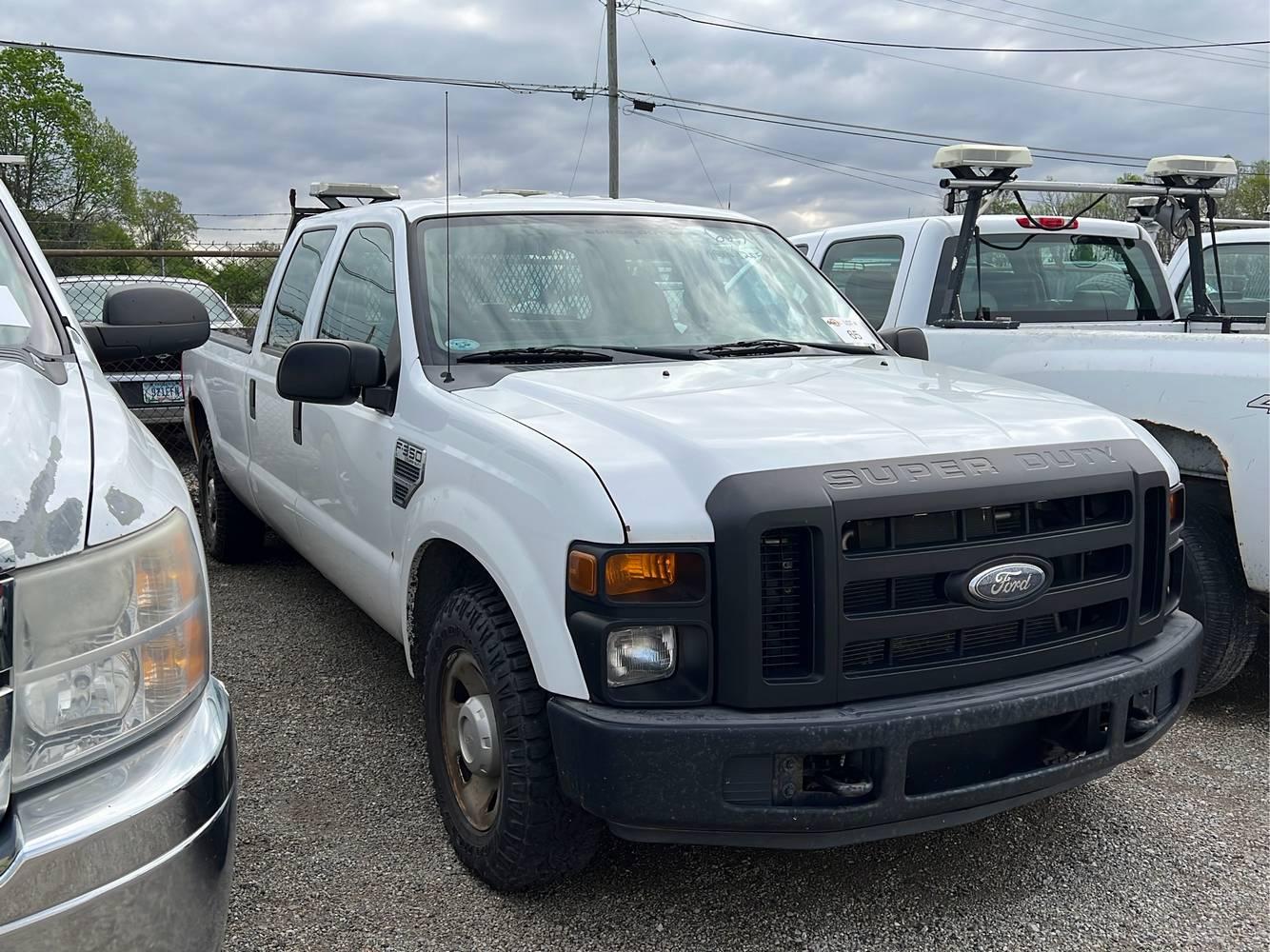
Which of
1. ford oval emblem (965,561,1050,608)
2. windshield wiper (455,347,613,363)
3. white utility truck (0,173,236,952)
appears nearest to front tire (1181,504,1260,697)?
ford oval emblem (965,561,1050,608)

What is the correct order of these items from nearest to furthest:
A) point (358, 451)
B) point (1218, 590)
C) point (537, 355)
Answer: point (537, 355), point (358, 451), point (1218, 590)

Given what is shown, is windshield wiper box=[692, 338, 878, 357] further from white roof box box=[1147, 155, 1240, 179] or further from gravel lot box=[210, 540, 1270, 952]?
white roof box box=[1147, 155, 1240, 179]

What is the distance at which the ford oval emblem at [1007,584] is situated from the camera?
246 centimetres

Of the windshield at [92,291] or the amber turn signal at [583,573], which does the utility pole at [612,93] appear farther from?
the amber turn signal at [583,573]

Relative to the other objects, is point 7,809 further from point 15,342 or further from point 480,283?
point 480,283

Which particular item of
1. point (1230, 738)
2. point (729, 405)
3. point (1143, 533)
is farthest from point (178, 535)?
point (1230, 738)

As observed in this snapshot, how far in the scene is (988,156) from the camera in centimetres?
512

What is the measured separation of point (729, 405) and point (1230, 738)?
Result: 8.10ft

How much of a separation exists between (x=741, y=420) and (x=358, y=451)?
1.51 meters

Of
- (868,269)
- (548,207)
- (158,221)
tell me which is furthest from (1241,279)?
(158,221)

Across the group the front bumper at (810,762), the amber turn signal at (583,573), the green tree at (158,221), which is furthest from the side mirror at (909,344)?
the green tree at (158,221)

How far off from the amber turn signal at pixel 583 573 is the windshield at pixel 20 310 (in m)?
1.26

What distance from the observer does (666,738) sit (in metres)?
2.30

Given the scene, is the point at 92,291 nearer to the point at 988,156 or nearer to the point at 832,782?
the point at 988,156
